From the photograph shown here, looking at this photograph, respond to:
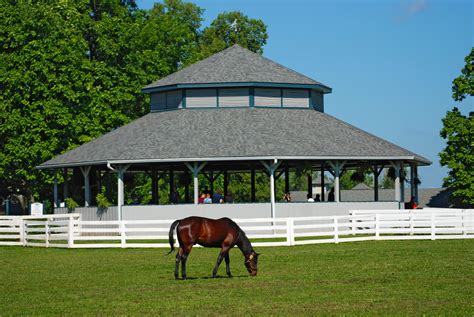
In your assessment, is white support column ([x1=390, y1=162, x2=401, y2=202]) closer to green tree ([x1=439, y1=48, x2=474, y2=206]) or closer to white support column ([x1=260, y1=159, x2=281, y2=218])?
white support column ([x1=260, y1=159, x2=281, y2=218])

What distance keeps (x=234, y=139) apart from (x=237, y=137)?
300mm

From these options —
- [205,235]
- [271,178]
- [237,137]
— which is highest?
[237,137]

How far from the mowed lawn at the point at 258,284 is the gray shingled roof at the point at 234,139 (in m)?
11.0

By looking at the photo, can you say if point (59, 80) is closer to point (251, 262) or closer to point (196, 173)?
point (196, 173)

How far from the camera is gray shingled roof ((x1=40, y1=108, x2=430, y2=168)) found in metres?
44.0

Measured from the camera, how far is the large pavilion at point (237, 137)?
4406cm

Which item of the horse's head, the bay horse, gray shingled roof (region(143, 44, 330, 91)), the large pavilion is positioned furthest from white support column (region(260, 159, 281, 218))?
the bay horse

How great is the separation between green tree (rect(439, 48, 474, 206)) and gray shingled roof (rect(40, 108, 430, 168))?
9205 millimetres

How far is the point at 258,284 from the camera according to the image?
2195cm

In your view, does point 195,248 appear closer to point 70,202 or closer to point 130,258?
point 130,258


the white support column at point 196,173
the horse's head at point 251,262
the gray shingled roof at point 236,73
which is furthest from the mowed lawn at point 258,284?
the gray shingled roof at point 236,73

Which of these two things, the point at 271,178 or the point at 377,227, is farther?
the point at 271,178

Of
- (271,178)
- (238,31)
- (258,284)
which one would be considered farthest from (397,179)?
(238,31)

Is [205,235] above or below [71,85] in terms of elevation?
below
